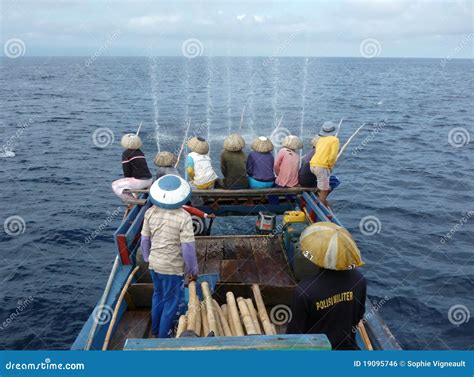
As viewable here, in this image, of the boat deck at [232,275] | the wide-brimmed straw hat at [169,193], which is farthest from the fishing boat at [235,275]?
the wide-brimmed straw hat at [169,193]

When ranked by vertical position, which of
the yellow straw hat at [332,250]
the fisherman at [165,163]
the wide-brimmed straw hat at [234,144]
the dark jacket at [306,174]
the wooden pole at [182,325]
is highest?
the yellow straw hat at [332,250]

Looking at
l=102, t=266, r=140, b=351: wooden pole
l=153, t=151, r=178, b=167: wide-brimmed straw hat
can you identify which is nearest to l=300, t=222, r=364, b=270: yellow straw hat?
l=102, t=266, r=140, b=351: wooden pole

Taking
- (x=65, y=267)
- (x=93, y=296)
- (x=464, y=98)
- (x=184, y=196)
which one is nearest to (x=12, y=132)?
(x=65, y=267)

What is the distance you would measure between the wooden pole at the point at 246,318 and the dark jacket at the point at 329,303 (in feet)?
2.05

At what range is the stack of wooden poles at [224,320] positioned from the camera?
4270 mm

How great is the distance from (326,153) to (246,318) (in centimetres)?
503

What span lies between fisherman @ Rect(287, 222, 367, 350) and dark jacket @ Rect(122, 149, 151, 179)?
222 inches

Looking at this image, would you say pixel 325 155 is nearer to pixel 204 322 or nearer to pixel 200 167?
pixel 200 167

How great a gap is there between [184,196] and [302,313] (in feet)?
6.99

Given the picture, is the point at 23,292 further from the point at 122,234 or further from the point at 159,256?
the point at 159,256

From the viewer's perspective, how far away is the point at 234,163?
9.12m

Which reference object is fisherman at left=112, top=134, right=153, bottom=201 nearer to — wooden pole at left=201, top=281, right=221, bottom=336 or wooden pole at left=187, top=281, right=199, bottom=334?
wooden pole at left=187, top=281, right=199, bottom=334

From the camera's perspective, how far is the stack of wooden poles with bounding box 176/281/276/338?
168 inches

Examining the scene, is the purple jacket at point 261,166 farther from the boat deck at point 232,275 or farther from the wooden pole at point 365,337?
the wooden pole at point 365,337
